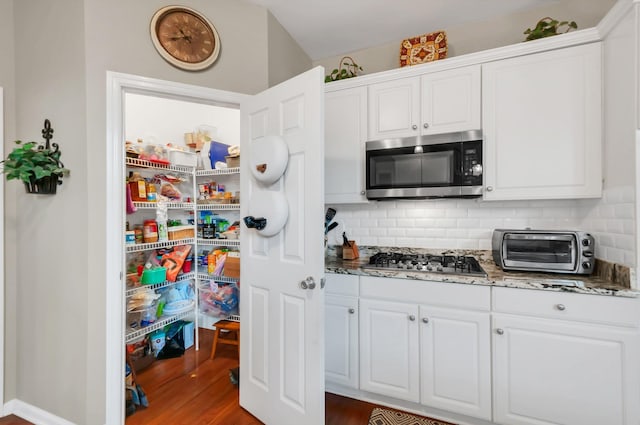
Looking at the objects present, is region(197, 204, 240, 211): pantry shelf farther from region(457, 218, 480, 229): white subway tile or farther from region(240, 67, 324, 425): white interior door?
region(457, 218, 480, 229): white subway tile

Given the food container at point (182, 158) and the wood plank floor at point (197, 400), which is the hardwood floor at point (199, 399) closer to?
the wood plank floor at point (197, 400)

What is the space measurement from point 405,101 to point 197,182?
213 centimetres

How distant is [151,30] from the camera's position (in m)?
1.67

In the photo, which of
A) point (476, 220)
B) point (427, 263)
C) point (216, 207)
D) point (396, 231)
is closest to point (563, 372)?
point (427, 263)

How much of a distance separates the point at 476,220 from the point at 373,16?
69.1 inches

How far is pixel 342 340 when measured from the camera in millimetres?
1925

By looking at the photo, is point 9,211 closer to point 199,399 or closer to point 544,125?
point 199,399

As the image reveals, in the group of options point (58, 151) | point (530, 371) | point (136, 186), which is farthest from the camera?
point (136, 186)

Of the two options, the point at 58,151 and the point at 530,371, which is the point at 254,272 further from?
the point at 530,371

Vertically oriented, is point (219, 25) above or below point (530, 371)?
above

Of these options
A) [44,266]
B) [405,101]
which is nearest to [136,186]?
[44,266]

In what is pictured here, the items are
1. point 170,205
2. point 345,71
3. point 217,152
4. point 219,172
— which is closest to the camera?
point 345,71

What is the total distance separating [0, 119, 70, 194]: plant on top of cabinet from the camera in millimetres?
1482

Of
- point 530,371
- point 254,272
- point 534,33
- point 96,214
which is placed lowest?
point 530,371
